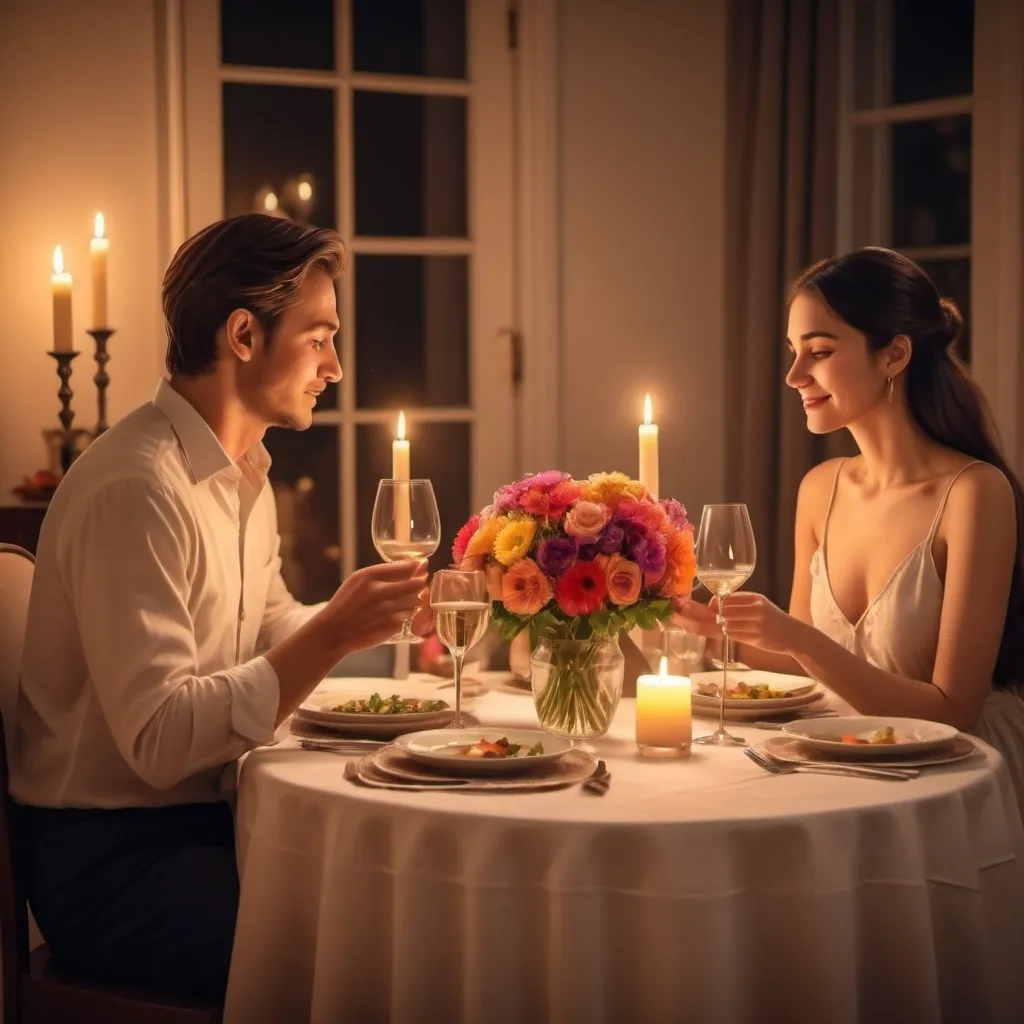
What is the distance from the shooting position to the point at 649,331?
4.34m

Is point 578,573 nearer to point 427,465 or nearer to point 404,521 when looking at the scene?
point 404,521

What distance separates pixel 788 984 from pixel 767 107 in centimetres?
304

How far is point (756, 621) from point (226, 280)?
35.2 inches

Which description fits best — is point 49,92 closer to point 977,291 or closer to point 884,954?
point 977,291

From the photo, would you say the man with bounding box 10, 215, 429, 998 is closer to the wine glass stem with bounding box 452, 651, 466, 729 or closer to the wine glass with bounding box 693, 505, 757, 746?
the wine glass stem with bounding box 452, 651, 466, 729

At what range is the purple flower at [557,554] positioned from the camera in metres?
1.77

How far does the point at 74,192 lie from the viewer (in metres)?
3.78

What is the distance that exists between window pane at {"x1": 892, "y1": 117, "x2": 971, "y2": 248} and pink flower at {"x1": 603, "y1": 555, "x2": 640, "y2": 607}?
104 inches

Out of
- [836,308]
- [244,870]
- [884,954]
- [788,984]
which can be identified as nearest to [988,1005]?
[884,954]

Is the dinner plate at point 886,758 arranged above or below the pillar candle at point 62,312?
below

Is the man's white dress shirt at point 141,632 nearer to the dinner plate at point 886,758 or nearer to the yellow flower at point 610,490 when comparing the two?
the yellow flower at point 610,490

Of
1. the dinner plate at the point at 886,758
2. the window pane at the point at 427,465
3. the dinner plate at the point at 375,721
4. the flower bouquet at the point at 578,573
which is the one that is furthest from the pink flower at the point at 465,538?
the window pane at the point at 427,465

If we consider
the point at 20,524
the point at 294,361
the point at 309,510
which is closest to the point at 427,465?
the point at 309,510

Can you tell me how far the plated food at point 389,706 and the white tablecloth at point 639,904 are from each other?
29cm
